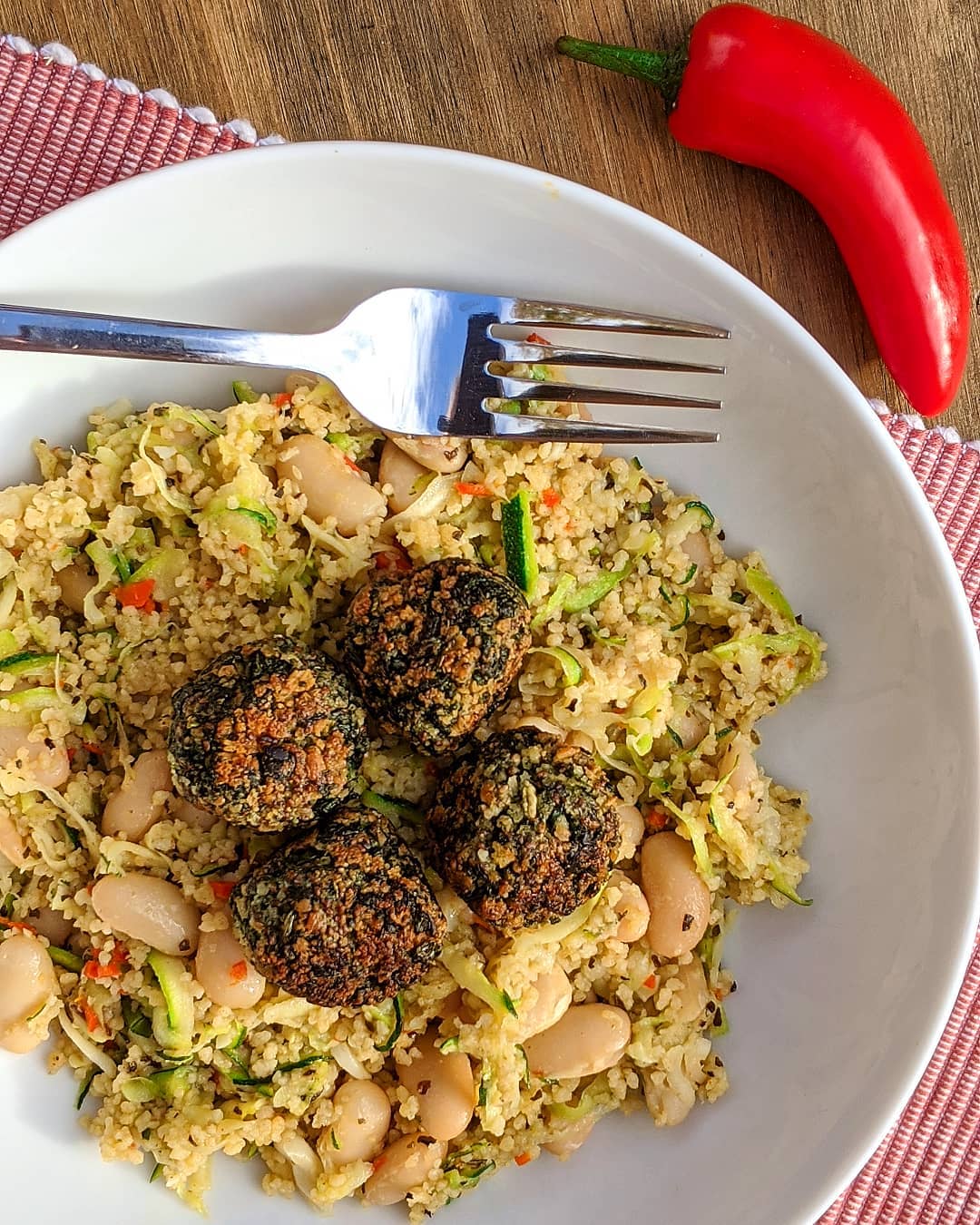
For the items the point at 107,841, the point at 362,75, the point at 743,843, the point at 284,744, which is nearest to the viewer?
the point at 284,744

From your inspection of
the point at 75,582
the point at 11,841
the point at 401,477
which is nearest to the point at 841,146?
the point at 401,477

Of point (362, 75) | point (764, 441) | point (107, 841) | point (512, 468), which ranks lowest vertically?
point (107, 841)

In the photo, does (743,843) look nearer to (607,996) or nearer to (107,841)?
(607,996)

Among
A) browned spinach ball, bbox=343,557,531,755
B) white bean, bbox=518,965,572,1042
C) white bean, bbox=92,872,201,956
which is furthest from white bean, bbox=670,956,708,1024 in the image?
white bean, bbox=92,872,201,956

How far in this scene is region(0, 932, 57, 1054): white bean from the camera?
2518mm

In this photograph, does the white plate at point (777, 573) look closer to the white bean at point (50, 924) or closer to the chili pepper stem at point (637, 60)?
→ the white bean at point (50, 924)

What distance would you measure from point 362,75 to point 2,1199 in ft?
10.2

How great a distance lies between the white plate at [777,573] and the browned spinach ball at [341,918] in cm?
85

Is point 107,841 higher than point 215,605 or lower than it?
lower

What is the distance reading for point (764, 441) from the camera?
279cm

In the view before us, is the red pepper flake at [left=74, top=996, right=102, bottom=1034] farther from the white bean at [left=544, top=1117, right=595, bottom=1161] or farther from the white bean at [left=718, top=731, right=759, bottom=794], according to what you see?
the white bean at [left=718, top=731, right=759, bottom=794]

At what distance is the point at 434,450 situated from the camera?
2709 millimetres

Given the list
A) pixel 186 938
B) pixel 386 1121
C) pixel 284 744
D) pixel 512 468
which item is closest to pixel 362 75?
pixel 512 468

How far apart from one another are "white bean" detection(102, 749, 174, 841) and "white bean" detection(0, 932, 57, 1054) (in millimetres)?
336
